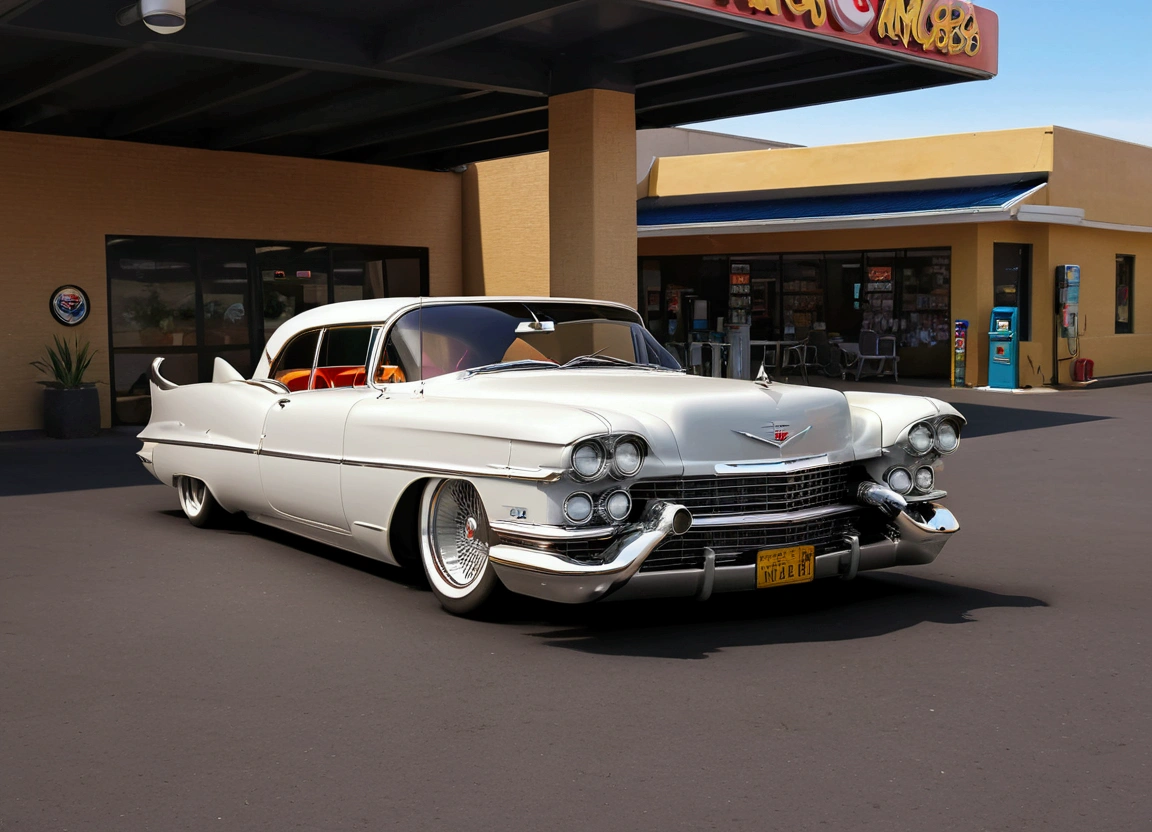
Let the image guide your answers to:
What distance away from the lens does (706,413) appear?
5.43m

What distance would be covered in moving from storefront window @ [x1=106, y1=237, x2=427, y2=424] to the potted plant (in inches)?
43.2

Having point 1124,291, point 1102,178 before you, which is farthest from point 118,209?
point 1124,291

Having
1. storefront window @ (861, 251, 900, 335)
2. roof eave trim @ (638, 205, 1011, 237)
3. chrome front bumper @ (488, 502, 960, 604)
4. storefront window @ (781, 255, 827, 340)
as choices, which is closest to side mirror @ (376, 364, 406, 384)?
chrome front bumper @ (488, 502, 960, 604)

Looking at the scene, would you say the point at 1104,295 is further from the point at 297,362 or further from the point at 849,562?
the point at 849,562

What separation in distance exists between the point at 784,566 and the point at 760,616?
414 mm

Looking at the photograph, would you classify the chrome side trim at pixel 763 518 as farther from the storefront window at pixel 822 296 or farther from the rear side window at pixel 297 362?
the storefront window at pixel 822 296

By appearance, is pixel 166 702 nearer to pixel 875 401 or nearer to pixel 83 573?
pixel 83 573

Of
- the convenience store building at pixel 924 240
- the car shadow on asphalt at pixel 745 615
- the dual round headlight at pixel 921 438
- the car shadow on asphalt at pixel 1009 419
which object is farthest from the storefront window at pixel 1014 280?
the dual round headlight at pixel 921 438

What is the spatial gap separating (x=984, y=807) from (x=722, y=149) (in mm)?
26780

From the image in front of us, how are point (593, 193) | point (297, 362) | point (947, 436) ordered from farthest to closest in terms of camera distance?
point (593, 193) → point (297, 362) → point (947, 436)

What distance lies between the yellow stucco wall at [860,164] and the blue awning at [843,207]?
288 mm

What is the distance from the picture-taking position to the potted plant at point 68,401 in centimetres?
1508

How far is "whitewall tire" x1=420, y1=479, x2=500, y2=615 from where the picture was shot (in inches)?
224

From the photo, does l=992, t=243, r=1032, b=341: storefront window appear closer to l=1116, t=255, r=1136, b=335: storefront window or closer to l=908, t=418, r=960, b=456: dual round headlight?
l=1116, t=255, r=1136, b=335: storefront window
